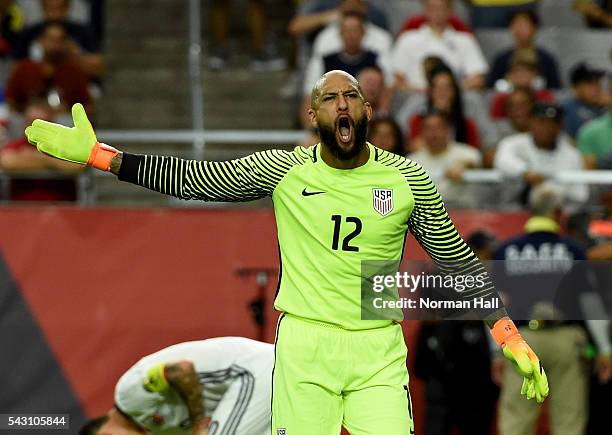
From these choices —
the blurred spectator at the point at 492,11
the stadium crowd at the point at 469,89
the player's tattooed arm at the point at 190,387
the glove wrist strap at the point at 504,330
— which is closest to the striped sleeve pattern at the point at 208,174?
the glove wrist strap at the point at 504,330

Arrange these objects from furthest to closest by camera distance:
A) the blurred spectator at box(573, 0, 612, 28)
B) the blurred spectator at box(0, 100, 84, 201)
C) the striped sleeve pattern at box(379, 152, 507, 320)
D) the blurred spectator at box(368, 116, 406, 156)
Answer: the blurred spectator at box(573, 0, 612, 28) < the blurred spectator at box(368, 116, 406, 156) < the blurred spectator at box(0, 100, 84, 201) < the striped sleeve pattern at box(379, 152, 507, 320)

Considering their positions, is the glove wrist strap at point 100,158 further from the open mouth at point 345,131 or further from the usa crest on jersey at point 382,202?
the usa crest on jersey at point 382,202

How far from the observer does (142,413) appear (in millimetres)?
8727

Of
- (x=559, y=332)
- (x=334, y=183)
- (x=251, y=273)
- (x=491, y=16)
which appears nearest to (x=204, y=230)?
(x=251, y=273)

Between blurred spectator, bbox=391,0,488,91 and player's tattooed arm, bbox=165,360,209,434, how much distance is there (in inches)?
188

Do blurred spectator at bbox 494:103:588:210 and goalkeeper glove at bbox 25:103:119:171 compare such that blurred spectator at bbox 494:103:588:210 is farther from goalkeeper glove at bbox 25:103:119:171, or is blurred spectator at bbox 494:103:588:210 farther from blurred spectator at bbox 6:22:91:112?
goalkeeper glove at bbox 25:103:119:171

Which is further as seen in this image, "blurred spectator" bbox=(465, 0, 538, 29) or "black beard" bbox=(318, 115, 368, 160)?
"blurred spectator" bbox=(465, 0, 538, 29)

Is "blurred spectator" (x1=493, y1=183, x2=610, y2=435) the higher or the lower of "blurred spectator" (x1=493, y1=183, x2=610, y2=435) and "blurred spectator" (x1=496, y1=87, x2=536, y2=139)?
the lower

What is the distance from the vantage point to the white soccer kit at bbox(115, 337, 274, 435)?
819 cm

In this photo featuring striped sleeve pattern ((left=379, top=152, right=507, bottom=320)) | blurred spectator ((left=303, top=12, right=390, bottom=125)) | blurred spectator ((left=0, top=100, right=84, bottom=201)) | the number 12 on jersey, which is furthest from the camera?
blurred spectator ((left=303, top=12, right=390, bottom=125))

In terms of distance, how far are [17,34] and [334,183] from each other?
7286mm

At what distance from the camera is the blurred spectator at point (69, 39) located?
12750 millimetres

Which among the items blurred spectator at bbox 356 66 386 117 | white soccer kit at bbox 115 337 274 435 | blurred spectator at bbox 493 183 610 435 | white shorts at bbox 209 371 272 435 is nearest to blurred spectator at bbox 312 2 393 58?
blurred spectator at bbox 356 66 386 117

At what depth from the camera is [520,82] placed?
1269 cm
